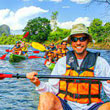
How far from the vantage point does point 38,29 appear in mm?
61250

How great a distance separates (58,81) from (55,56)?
28.4 feet

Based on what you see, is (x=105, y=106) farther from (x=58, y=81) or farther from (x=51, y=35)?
(x=51, y=35)

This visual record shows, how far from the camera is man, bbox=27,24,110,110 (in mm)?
2301

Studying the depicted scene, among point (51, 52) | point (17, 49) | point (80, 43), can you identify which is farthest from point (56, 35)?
point (80, 43)

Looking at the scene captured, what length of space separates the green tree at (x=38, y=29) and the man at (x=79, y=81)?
187 feet

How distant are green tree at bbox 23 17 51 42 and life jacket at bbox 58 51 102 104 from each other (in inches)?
2252

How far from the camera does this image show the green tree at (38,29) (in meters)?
60.1

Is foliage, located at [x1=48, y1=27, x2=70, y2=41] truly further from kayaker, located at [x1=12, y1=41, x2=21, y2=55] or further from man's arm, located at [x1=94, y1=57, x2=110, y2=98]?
man's arm, located at [x1=94, y1=57, x2=110, y2=98]

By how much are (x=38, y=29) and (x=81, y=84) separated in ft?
196

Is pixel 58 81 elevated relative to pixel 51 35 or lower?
lower

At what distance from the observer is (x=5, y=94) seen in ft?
19.7

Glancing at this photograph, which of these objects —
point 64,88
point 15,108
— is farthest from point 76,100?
point 15,108

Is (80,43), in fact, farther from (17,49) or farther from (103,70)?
(17,49)

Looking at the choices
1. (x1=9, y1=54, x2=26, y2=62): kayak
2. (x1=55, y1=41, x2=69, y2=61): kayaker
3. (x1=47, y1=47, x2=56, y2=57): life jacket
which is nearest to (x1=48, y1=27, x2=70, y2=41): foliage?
(x1=9, y1=54, x2=26, y2=62): kayak
